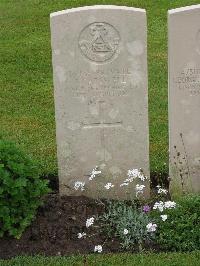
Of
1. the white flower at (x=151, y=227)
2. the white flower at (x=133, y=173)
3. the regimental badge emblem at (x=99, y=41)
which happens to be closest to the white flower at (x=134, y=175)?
the white flower at (x=133, y=173)

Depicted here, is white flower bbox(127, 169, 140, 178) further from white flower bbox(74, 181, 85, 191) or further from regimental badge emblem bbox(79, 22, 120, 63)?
regimental badge emblem bbox(79, 22, 120, 63)

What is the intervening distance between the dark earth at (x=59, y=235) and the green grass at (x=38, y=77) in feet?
3.07

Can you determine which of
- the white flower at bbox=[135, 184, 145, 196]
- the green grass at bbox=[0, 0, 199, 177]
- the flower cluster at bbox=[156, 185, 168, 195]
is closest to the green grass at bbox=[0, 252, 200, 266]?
the white flower at bbox=[135, 184, 145, 196]

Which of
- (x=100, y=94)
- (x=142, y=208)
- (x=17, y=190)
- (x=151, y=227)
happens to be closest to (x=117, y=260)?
(x=151, y=227)

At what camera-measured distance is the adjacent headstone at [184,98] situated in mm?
6062

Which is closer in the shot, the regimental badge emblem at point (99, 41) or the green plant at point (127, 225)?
the green plant at point (127, 225)

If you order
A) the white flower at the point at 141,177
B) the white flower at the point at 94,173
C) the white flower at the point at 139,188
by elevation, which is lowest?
the white flower at the point at 139,188

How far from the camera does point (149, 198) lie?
6.58 m

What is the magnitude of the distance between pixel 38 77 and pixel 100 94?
164 inches

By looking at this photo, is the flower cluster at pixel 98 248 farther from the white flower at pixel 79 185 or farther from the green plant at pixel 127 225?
the white flower at pixel 79 185

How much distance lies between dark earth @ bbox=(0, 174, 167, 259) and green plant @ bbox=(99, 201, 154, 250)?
0.24 ft

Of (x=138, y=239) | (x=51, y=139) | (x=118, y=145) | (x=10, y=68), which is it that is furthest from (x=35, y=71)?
(x=138, y=239)

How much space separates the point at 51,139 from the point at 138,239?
2574mm

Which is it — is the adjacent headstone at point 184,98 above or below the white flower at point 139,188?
above
